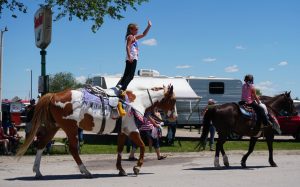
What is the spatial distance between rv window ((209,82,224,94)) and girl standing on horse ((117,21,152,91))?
15.8 metres

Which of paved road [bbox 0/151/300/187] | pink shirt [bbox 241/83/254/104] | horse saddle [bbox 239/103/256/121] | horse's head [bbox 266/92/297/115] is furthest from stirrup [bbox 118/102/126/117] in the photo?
horse's head [bbox 266/92/297/115]

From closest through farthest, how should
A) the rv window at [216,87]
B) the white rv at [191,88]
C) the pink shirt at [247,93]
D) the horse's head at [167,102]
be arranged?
the horse's head at [167,102]
the pink shirt at [247,93]
the white rv at [191,88]
the rv window at [216,87]

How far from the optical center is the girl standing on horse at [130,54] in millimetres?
10492

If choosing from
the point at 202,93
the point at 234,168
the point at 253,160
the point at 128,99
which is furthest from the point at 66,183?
the point at 202,93

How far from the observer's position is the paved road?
9523mm

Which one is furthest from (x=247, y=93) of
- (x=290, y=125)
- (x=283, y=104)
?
(x=290, y=125)

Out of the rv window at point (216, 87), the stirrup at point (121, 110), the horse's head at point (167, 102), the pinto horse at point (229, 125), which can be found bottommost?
the pinto horse at point (229, 125)

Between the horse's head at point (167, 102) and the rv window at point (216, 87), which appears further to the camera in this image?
the rv window at point (216, 87)

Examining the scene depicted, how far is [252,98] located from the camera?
13.0 meters

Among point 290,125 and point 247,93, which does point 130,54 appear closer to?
point 247,93

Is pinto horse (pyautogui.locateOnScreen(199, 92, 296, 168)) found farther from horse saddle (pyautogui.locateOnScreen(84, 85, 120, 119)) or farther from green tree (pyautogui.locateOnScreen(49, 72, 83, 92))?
green tree (pyautogui.locateOnScreen(49, 72, 83, 92))

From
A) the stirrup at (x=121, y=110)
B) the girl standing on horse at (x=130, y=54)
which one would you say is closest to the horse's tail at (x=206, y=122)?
the girl standing on horse at (x=130, y=54)

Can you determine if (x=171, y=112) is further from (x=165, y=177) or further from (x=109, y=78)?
(x=109, y=78)

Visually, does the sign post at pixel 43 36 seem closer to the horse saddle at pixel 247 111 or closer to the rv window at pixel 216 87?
the horse saddle at pixel 247 111
